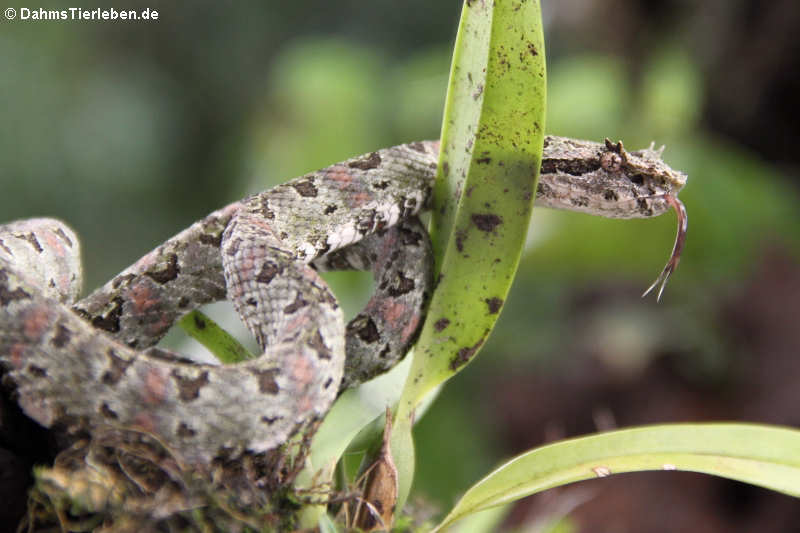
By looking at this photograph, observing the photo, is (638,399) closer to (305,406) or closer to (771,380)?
(771,380)

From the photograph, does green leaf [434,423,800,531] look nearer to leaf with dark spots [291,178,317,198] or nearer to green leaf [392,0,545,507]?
green leaf [392,0,545,507]

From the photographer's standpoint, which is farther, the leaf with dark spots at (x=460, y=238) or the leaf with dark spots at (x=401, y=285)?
the leaf with dark spots at (x=401, y=285)

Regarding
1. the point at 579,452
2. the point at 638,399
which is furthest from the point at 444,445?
the point at 579,452

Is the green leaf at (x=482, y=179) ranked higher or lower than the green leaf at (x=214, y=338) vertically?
higher

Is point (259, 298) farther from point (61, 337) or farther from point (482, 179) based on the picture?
point (482, 179)

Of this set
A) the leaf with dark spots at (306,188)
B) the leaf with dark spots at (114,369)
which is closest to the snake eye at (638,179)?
the leaf with dark spots at (306,188)

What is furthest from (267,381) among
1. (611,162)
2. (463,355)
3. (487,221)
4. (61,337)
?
(611,162)

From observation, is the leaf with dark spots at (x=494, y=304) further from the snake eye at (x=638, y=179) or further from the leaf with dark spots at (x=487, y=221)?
the snake eye at (x=638, y=179)
